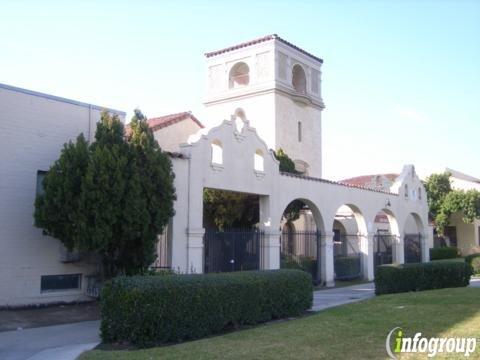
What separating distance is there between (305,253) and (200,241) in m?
8.70

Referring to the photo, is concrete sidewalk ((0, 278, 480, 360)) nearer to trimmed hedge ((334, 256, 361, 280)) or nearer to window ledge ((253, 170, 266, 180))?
window ledge ((253, 170, 266, 180))

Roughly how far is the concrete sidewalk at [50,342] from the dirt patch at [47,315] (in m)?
0.51

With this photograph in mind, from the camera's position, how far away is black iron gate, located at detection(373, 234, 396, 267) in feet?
88.9

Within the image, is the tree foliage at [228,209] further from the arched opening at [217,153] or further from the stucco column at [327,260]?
the stucco column at [327,260]

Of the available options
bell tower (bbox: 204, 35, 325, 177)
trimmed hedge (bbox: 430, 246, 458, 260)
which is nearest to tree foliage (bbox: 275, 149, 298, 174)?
bell tower (bbox: 204, 35, 325, 177)

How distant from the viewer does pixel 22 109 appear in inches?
521

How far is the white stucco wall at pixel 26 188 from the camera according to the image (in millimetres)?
12773

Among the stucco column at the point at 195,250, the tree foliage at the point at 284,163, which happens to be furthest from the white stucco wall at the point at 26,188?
the tree foliage at the point at 284,163

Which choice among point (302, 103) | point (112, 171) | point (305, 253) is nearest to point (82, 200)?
point (112, 171)

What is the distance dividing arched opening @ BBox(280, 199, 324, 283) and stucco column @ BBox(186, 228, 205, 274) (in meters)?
5.88

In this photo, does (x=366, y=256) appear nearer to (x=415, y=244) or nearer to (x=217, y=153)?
(x=415, y=244)

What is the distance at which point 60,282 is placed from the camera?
1375 cm

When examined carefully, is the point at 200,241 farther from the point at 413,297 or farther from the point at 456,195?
the point at 456,195

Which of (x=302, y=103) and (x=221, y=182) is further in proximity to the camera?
(x=302, y=103)
